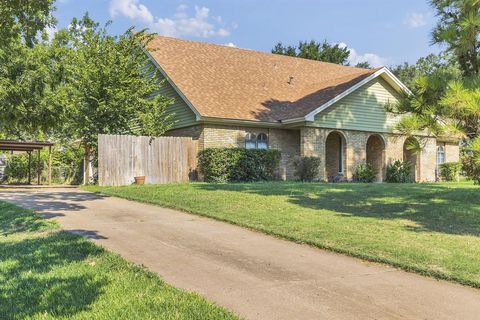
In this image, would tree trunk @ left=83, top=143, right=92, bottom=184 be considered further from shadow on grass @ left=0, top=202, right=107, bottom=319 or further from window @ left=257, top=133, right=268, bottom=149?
shadow on grass @ left=0, top=202, right=107, bottom=319

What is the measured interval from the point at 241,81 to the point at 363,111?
6507mm

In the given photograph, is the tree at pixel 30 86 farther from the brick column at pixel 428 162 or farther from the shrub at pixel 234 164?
the brick column at pixel 428 162

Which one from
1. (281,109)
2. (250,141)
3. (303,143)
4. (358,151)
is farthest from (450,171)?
(250,141)

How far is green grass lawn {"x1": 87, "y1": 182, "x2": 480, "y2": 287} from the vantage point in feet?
22.4

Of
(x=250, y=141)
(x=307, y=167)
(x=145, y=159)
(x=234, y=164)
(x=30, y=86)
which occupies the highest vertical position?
(x=30, y=86)

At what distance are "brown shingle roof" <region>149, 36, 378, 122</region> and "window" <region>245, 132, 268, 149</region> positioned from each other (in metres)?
0.99

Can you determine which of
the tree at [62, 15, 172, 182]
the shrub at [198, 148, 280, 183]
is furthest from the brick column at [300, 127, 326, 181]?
the tree at [62, 15, 172, 182]

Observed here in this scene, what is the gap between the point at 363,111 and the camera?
2392cm

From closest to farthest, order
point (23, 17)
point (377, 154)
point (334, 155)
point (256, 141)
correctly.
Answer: point (23, 17) < point (256, 141) < point (334, 155) < point (377, 154)

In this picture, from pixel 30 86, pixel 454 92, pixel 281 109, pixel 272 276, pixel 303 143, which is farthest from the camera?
pixel 30 86

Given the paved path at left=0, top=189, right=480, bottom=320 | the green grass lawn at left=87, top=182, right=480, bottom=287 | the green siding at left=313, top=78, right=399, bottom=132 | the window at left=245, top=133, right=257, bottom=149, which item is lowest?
the paved path at left=0, top=189, right=480, bottom=320

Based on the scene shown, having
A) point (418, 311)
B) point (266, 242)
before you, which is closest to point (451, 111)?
point (266, 242)

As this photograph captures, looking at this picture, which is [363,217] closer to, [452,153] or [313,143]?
[313,143]

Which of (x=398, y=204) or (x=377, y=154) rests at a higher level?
(x=377, y=154)
